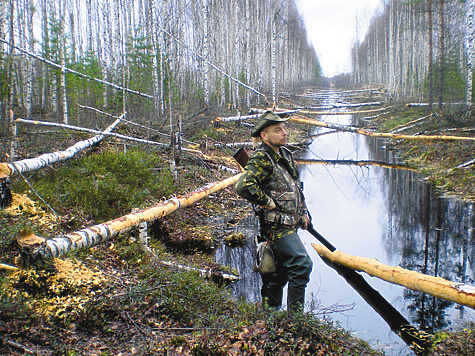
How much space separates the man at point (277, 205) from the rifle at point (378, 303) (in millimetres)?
474

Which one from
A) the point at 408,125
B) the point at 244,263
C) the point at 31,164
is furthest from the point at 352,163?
the point at 31,164

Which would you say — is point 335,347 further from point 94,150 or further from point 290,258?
point 94,150

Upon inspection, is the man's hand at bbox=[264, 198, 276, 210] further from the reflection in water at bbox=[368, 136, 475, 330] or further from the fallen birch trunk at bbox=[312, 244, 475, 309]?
the reflection in water at bbox=[368, 136, 475, 330]

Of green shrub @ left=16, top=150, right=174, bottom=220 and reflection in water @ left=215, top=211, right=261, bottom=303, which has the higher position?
green shrub @ left=16, top=150, right=174, bottom=220

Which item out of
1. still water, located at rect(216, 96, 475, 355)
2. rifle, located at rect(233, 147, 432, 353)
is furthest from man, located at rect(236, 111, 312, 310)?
rifle, located at rect(233, 147, 432, 353)

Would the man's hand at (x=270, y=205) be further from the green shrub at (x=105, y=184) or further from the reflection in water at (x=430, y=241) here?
the green shrub at (x=105, y=184)

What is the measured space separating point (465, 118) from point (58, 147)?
14.8 m

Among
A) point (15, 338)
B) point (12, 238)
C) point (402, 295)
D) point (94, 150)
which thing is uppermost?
point (94, 150)

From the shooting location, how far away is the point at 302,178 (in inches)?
512

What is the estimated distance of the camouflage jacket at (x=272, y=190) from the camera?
3869 millimetres

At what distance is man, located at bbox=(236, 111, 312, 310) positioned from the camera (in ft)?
12.5

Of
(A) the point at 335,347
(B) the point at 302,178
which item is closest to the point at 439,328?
(A) the point at 335,347

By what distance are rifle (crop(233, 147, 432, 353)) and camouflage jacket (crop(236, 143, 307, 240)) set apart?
459mm

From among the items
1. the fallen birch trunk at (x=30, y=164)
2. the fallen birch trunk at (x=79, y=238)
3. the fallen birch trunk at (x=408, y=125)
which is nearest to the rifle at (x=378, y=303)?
the fallen birch trunk at (x=79, y=238)
